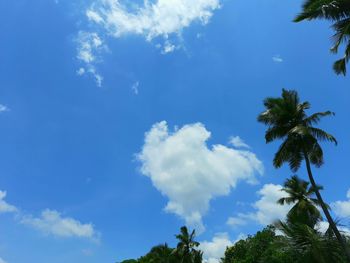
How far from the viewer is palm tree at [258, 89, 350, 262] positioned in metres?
25.7

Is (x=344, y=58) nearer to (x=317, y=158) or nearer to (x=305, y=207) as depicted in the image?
(x=317, y=158)

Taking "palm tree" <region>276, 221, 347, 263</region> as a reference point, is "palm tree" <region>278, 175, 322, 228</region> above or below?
above

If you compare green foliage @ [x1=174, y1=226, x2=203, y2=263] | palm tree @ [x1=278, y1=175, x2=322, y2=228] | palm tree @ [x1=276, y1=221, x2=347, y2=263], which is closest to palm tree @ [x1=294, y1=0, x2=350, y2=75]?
palm tree @ [x1=276, y1=221, x2=347, y2=263]

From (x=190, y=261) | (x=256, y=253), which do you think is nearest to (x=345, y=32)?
(x=256, y=253)

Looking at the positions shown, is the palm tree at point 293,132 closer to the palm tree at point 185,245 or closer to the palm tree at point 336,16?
the palm tree at point 336,16

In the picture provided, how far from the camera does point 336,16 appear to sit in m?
17.3

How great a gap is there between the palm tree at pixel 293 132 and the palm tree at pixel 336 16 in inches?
315

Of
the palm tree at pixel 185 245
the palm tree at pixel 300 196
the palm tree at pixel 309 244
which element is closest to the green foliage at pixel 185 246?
the palm tree at pixel 185 245

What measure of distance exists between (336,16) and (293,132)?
9247 millimetres

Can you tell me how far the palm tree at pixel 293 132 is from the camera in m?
25.7

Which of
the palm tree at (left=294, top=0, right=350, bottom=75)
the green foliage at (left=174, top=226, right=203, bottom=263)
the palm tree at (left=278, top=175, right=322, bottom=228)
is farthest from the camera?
the green foliage at (left=174, top=226, right=203, bottom=263)

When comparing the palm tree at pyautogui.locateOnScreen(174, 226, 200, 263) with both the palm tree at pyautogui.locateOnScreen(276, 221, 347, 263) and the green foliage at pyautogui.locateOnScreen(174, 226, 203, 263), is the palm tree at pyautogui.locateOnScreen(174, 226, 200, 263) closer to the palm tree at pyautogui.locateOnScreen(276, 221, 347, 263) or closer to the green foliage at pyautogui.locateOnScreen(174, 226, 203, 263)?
the green foliage at pyautogui.locateOnScreen(174, 226, 203, 263)

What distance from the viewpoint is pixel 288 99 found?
90.3 feet

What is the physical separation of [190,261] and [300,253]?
1537 inches
